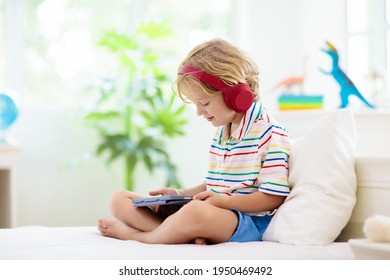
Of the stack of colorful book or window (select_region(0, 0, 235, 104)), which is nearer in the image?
the stack of colorful book

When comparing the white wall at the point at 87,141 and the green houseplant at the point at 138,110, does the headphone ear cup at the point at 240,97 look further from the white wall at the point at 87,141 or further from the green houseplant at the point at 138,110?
the white wall at the point at 87,141

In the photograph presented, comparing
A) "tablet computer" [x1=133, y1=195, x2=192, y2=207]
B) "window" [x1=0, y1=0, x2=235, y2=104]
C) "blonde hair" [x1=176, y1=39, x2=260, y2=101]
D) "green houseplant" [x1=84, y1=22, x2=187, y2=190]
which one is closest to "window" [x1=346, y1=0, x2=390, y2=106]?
"green houseplant" [x1=84, y1=22, x2=187, y2=190]

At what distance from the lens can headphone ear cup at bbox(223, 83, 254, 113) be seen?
1917mm

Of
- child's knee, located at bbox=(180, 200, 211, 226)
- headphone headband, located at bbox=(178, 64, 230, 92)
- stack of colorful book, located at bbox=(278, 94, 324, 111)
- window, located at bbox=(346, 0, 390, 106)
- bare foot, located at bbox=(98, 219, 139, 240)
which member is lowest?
bare foot, located at bbox=(98, 219, 139, 240)

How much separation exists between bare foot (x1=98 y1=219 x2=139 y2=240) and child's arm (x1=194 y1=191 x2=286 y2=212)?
0.76ft

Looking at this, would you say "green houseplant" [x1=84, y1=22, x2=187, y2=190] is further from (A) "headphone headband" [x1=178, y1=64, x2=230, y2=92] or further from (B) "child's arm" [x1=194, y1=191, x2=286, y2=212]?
(B) "child's arm" [x1=194, y1=191, x2=286, y2=212]

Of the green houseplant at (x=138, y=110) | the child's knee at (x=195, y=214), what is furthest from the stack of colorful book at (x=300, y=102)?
the child's knee at (x=195, y=214)

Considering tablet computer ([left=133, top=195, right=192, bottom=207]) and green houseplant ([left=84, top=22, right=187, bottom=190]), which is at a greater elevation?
green houseplant ([left=84, top=22, right=187, bottom=190])

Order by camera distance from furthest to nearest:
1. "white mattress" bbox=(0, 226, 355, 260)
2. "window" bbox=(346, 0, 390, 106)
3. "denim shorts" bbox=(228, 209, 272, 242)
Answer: "window" bbox=(346, 0, 390, 106) < "denim shorts" bbox=(228, 209, 272, 242) < "white mattress" bbox=(0, 226, 355, 260)

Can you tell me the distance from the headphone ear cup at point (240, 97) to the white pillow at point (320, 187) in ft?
0.65

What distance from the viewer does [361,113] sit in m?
2.91

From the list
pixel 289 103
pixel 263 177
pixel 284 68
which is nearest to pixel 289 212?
pixel 263 177

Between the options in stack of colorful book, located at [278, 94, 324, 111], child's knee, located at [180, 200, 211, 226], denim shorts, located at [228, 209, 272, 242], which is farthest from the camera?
stack of colorful book, located at [278, 94, 324, 111]

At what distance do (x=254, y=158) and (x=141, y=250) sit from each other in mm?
476
